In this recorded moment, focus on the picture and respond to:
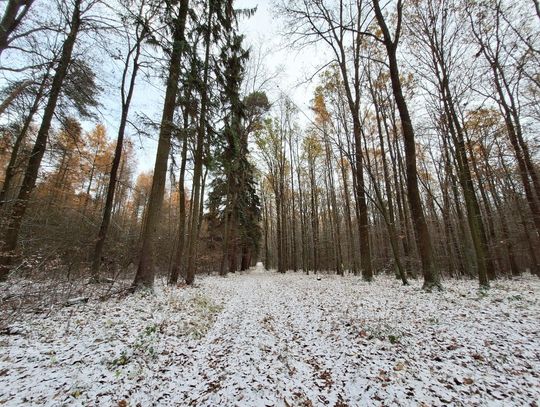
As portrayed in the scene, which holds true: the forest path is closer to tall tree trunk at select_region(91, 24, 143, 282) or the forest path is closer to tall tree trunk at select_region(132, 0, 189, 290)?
tall tree trunk at select_region(132, 0, 189, 290)

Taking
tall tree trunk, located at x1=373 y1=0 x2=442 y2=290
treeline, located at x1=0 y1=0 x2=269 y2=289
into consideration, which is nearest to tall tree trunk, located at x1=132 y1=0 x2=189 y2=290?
treeline, located at x1=0 y1=0 x2=269 y2=289

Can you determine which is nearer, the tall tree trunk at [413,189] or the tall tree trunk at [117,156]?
the tall tree trunk at [413,189]

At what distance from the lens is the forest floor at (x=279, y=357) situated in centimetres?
258

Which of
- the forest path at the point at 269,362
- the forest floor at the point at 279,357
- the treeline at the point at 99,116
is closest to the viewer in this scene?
the forest floor at the point at 279,357

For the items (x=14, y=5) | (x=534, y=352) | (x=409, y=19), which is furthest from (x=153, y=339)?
(x=409, y=19)

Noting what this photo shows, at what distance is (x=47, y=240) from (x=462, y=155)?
14700 millimetres

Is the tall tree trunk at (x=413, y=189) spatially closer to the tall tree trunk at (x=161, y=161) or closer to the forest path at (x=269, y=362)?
the forest path at (x=269, y=362)

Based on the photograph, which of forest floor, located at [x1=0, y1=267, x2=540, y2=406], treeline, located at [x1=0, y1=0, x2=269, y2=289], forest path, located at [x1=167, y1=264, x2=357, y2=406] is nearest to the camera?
forest floor, located at [x1=0, y1=267, x2=540, y2=406]

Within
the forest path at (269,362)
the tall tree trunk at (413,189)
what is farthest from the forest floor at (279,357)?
the tall tree trunk at (413,189)

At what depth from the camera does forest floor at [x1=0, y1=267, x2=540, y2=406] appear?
258 cm

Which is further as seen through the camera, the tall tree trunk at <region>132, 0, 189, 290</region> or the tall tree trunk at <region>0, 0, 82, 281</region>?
the tall tree trunk at <region>132, 0, 189, 290</region>

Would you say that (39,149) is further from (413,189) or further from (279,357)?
(413,189)

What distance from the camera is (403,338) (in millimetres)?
3781

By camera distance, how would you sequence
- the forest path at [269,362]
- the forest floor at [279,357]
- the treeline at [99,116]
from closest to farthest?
the forest floor at [279,357] < the forest path at [269,362] < the treeline at [99,116]
